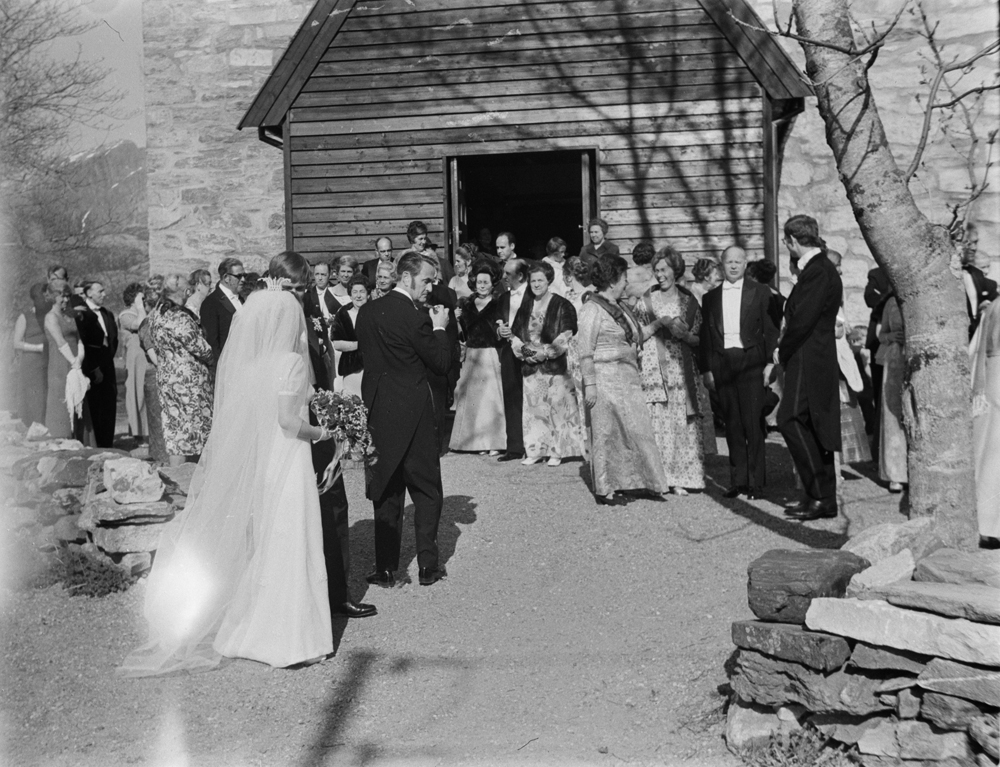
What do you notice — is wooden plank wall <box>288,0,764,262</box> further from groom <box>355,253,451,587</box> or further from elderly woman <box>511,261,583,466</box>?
groom <box>355,253,451,587</box>

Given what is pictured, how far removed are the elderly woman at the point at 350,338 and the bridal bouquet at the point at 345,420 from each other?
3.27m

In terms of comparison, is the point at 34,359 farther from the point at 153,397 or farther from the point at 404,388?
the point at 404,388

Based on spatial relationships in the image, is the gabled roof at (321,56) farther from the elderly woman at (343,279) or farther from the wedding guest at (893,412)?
the wedding guest at (893,412)

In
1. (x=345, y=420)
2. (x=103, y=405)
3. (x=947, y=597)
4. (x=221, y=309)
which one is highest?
(x=221, y=309)

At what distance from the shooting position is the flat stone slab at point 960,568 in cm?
450

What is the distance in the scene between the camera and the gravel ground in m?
4.79

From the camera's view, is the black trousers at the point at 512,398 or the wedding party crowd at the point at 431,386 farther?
the black trousers at the point at 512,398

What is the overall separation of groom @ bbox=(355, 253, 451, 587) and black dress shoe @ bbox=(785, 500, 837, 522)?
2.90 m

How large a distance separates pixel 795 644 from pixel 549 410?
18.6 ft

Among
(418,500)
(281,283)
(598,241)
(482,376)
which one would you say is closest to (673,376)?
(482,376)

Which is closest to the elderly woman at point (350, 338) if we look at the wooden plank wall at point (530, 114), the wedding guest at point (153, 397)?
the wedding guest at point (153, 397)

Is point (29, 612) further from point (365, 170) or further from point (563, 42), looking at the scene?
point (563, 42)

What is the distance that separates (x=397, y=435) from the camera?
21.7 feet

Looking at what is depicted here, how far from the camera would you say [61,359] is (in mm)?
11562
